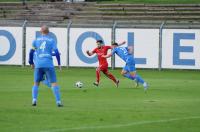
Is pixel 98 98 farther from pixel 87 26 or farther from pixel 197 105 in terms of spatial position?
pixel 87 26

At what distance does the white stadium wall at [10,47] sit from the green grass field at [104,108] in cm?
994

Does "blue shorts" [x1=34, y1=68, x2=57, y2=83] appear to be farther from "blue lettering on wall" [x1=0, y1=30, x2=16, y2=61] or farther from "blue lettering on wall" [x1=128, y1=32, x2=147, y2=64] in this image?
"blue lettering on wall" [x1=0, y1=30, x2=16, y2=61]

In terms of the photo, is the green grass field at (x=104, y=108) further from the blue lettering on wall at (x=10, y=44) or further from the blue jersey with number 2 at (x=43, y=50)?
the blue lettering on wall at (x=10, y=44)

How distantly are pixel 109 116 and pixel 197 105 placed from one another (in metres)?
3.91

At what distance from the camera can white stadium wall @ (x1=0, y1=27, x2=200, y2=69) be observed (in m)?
39.2

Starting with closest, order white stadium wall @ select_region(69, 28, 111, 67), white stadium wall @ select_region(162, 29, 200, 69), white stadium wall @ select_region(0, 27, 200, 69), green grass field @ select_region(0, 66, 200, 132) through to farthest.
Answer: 1. green grass field @ select_region(0, 66, 200, 132)
2. white stadium wall @ select_region(162, 29, 200, 69)
3. white stadium wall @ select_region(0, 27, 200, 69)
4. white stadium wall @ select_region(69, 28, 111, 67)

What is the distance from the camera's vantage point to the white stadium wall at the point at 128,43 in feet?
129

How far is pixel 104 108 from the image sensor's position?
63.6 ft

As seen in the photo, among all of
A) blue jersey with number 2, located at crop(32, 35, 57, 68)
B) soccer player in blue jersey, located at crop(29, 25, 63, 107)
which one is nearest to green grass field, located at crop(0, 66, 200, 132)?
soccer player in blue jersey, located at crop(29, 25, 63, 107)

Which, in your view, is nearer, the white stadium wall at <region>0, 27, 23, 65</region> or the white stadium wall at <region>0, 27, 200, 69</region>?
the white stadium wall at <region>0, 27, 200, 69</region>

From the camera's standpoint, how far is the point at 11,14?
1948 inches

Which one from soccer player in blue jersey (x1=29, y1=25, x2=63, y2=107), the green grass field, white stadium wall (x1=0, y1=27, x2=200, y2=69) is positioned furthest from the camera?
white stadium wall (x1=0, y1=27, x2=200, y2=69)

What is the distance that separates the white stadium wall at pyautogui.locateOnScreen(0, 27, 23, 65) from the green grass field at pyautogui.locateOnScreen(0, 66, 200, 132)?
994 cm

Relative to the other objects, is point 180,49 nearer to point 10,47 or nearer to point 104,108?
point 10,47
